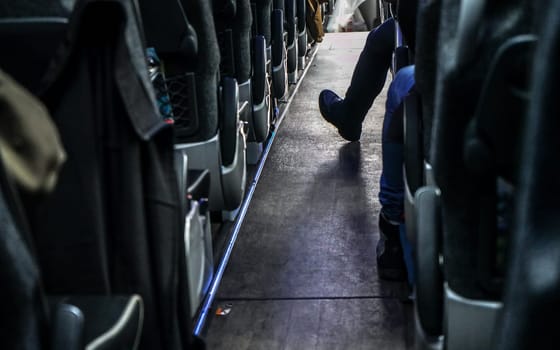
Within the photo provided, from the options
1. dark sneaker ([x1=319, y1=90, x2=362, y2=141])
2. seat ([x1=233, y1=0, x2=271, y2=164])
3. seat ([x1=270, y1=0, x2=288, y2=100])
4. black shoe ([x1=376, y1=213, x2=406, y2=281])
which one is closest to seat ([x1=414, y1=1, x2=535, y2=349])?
black shoe ([x1=376, y1=213, x2=406, y2=281])

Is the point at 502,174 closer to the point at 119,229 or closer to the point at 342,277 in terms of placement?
the point at 119,229

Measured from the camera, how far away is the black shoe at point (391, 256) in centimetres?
244

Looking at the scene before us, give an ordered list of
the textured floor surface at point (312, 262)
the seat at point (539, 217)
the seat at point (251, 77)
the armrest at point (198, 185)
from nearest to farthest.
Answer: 1. the seat at point (539, 217)
2. the armrest at point (198, 185)
3. the textured floor surface at point (312, 262)
4. the seat at point (251, 77)

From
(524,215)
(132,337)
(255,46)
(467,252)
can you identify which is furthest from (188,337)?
(255,46)

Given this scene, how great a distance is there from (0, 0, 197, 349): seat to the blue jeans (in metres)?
1.02

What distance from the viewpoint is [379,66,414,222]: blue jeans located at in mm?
2201

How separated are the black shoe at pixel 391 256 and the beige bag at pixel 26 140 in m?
1.79

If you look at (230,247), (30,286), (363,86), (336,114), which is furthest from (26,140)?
(336,114)

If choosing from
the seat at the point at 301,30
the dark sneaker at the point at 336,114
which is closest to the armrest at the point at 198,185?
the dark sneaker at the point at 336,114

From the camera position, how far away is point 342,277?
8.12 feet

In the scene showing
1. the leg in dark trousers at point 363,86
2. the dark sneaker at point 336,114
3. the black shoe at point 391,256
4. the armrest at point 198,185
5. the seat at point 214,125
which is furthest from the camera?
the dark sneaker at point 336,114

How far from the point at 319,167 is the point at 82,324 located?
2573 mm

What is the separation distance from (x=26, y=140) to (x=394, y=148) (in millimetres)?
1691

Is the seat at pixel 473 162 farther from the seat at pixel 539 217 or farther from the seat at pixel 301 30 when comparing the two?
the seat at pixel 301 30
